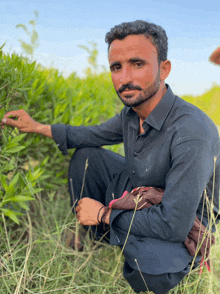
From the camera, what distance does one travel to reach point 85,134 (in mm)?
2697

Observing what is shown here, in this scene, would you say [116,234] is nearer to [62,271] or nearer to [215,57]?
[62,271]

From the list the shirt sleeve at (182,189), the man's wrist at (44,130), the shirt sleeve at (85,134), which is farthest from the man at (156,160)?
the shirt sleeve at (85,134)

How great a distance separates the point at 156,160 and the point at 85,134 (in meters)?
0.86

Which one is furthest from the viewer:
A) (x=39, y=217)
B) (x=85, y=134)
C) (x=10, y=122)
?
(x=39, y=217)

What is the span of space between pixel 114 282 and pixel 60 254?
0.57 meters

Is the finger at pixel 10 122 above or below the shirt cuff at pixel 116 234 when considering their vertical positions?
above

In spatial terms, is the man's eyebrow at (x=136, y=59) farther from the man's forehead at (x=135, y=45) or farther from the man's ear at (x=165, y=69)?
the man's ear at (x=165, y=69)

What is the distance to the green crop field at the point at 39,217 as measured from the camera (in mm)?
2193

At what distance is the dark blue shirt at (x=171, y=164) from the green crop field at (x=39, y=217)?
423 millimetres


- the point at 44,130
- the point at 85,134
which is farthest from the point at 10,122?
the point at 85,134

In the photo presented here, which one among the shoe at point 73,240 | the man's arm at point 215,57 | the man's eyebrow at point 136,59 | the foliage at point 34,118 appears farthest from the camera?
the man's arm at point 215,57

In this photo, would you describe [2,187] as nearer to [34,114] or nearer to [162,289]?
[34,114]

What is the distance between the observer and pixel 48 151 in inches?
118

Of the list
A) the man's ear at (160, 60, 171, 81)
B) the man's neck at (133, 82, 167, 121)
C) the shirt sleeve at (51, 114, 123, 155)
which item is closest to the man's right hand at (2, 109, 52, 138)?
the shirt sleeve at (51, 114, 123, 155)
